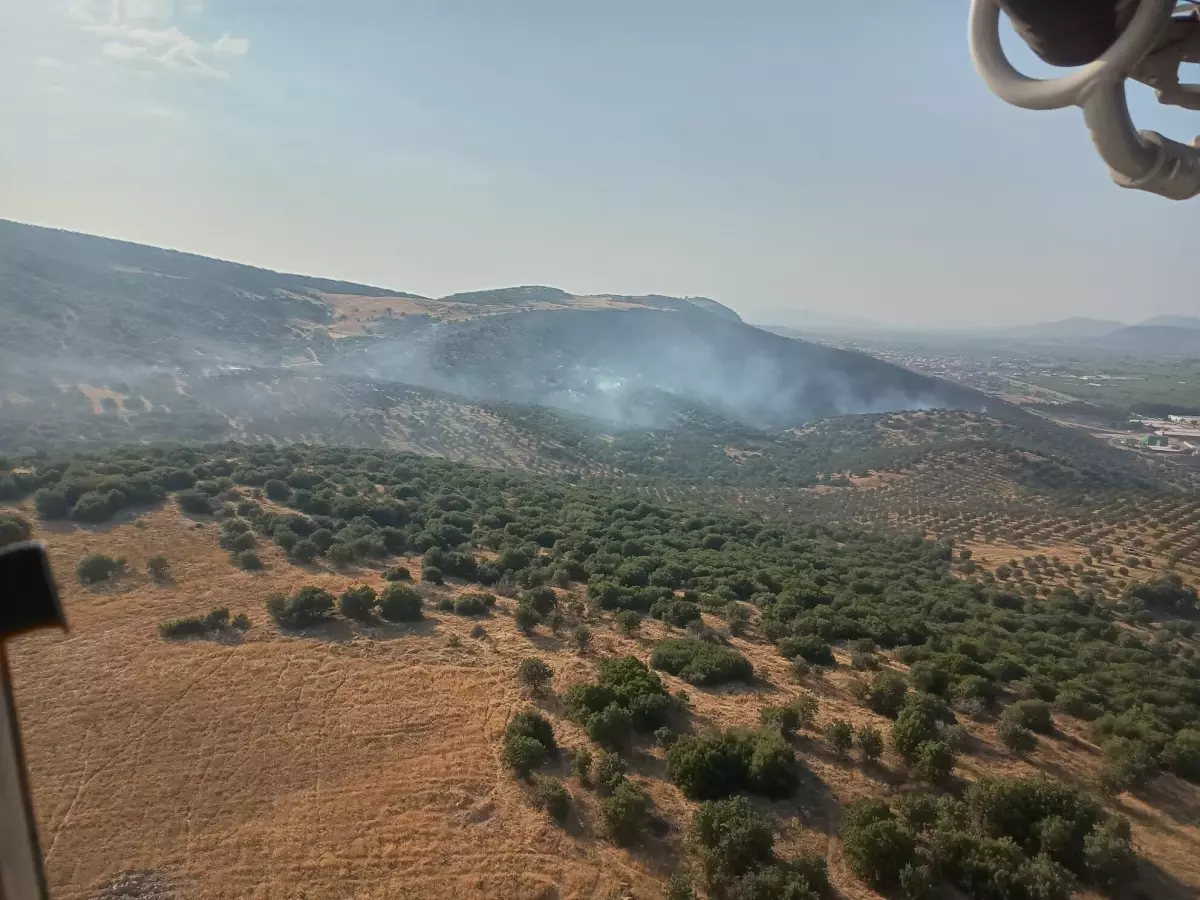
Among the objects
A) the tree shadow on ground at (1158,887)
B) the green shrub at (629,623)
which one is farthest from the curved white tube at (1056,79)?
the green shrub at (629,623)

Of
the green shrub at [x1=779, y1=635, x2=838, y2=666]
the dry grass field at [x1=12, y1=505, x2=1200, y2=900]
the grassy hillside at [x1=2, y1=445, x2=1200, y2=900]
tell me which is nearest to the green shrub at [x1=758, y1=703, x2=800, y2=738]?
the grassy hillside at [x1=2, y1=445, x2=1200, y2=900]

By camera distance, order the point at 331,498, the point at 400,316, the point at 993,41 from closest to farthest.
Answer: the point at 993,41 < the point at 331,498 < the point at 400,316

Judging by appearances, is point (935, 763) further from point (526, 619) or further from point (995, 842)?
point (526, 619)

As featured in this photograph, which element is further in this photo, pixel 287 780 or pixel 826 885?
pixel 287 780

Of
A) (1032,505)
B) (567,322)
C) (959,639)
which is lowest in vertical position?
(1032,505)

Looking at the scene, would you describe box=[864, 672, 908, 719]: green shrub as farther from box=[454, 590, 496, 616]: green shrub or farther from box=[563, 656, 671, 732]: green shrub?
box=[454, 590, 496, 616]: green shrub

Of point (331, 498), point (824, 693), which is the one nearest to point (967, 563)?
point (824, 693)

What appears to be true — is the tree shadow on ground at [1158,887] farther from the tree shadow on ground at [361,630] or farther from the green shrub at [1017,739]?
the tree shadow on ground at [361,630]

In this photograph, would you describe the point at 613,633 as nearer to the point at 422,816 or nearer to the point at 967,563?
Result: the point at 422,816
